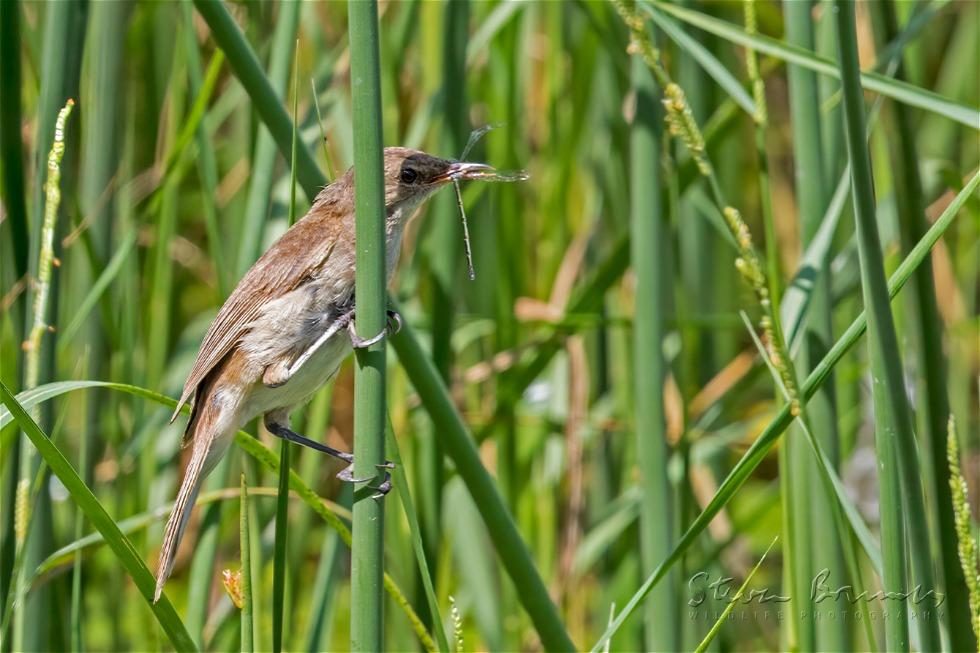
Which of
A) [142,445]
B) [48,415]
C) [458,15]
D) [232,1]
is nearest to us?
[48,415]

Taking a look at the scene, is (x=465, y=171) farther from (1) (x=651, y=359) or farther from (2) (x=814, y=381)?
(2) (x=814, y=381)

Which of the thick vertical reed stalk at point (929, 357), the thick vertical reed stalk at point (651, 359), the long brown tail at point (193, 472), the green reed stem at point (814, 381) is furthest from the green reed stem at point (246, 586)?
the thick vertical reed stalk at point (929, 357)

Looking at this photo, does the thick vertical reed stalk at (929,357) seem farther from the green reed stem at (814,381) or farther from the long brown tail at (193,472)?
the long brown tail at (193,472)

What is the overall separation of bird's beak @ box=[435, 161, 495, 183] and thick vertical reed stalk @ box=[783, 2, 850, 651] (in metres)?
0.44

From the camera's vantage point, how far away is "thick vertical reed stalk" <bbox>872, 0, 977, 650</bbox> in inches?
64.0

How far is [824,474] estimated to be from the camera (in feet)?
4.27

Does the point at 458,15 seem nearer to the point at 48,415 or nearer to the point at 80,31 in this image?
the point at 80,31

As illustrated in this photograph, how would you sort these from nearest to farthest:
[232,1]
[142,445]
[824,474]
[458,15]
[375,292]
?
[375,292] < [824,474] < [458,15] < [232,1] < [142,445]

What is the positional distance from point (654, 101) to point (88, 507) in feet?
3.46

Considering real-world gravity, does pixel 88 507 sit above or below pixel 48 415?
below

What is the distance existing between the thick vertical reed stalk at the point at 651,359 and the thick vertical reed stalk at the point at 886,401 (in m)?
0.47

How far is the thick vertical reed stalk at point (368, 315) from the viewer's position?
3.67ft

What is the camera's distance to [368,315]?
3.79ft

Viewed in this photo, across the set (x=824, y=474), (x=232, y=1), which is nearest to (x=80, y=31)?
(x=232, y=1)
